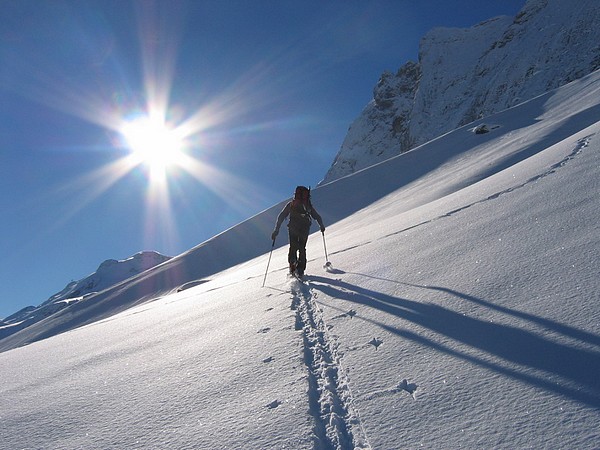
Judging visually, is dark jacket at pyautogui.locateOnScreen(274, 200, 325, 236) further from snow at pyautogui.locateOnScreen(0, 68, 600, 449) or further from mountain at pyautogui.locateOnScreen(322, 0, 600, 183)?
mountain at pyautogui.locateOnScreen(322, 0, 600, 183)

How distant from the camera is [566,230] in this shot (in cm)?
411

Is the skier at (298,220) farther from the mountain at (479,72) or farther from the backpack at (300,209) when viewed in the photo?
the mountain at (479,72)

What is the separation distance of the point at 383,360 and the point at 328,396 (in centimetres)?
55

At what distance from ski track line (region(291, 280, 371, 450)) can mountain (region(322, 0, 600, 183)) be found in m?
83.4

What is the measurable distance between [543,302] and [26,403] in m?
4.63

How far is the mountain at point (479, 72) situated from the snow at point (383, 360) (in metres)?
81.3

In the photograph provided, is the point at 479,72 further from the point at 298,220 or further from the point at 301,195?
the point at 298,220

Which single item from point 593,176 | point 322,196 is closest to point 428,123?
point 322,196

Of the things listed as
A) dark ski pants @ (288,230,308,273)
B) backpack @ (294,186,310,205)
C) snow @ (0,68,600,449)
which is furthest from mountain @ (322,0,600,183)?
snow @ (0,68,600,449)

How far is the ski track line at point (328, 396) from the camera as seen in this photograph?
7.06ft

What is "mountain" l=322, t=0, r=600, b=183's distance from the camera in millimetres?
72000

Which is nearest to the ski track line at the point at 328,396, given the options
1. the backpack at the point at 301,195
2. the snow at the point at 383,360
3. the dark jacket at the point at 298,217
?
the snow at the point at 383,360

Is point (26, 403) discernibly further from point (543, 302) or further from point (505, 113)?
point (505, 113)

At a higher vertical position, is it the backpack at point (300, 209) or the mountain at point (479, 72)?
the mountain at point (479, 72)
